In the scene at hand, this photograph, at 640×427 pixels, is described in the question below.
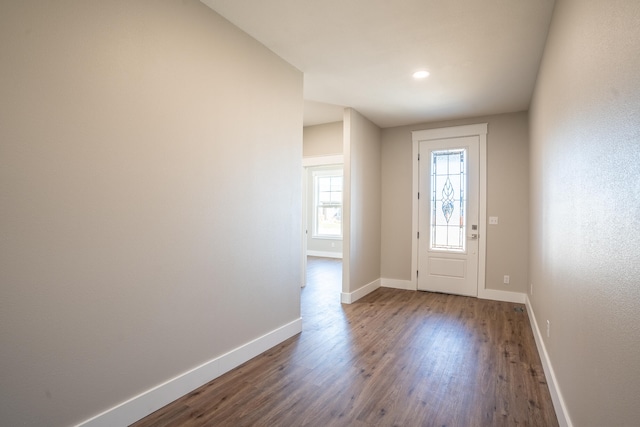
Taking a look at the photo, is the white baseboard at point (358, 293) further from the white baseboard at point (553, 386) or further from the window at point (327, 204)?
the window at point (327, 204)

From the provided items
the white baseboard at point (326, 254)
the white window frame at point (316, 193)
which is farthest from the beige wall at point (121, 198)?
the white window frame at point (316, 193)

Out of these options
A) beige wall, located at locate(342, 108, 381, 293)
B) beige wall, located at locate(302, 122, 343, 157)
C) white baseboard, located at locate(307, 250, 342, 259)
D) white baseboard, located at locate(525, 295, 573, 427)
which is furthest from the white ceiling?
white baseboard, located at locate(307, 250, 342, 259)

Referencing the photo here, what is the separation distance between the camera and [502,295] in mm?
4781

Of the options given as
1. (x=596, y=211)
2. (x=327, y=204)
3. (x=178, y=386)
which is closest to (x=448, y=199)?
(x=596, y=211)

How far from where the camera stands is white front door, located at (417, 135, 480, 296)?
4975mm

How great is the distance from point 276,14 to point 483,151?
3636mm

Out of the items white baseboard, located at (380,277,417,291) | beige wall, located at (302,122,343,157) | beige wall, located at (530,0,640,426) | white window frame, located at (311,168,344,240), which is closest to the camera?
beige wall, located at (530,0,640,426)

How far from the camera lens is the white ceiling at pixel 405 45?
238cm

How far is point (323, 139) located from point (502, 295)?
142 inches

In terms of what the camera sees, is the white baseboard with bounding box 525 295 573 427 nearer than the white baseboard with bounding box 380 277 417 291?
Yes

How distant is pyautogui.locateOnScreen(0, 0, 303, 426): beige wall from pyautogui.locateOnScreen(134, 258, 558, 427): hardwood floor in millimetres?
339

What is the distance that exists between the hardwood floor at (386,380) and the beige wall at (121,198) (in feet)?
1.11

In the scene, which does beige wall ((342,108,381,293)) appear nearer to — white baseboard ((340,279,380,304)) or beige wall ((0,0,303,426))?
white baseboard ((340,279,380,304))

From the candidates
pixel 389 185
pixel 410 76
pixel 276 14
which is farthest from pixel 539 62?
pixel 389 185
